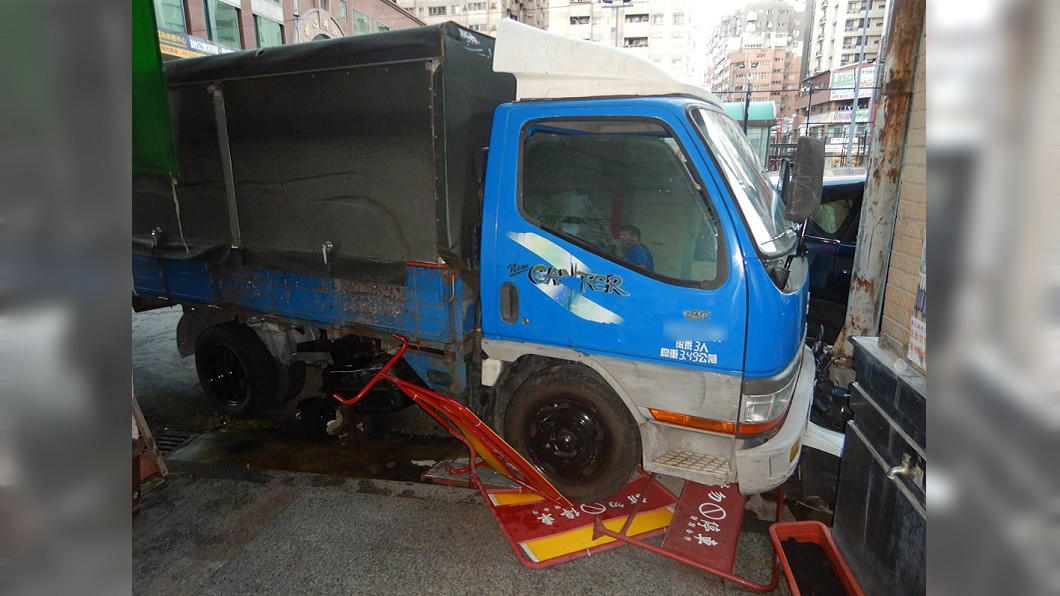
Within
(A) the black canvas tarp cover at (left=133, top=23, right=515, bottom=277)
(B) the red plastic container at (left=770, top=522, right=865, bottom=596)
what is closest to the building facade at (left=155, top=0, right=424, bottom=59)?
(A) the black canvas tarp cover at (left=133, top=23, right=515, bottom=277)

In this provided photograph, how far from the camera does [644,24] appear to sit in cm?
7369

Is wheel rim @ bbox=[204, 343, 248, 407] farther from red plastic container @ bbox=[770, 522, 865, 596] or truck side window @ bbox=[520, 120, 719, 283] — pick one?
red plastic container @ bbox=[770, 522, 865, 596]

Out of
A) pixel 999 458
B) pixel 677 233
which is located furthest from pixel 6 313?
pixel 677 233

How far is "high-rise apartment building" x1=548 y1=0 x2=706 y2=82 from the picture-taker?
2849 inches

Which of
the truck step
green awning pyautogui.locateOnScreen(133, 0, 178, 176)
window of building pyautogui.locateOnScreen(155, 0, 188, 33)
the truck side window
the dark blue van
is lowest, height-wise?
the truck step

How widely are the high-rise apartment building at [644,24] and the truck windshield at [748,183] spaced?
75.9 m

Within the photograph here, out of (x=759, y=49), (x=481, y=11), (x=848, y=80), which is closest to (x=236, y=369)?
(x=848, y=80)

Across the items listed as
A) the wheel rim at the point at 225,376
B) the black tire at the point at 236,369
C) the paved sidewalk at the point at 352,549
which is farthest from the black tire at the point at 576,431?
the wheel rim at the point at 225,376

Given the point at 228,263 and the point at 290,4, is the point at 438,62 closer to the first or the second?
the point at 228,263

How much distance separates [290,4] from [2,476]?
29.7 meters

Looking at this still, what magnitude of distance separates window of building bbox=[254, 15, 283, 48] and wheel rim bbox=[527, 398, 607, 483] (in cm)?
2407

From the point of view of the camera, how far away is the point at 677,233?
3.05 metres

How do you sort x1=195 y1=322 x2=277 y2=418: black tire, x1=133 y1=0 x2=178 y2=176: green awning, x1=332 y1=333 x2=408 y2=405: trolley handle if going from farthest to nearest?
x1=195 y1=322 x2=277 y2=418: black tire
x1=332 y1=333 x2=408 y2=405: trolley handle
x1=133 y1=0 x2=178 y2=176: green awning

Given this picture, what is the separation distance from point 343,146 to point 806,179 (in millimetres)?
2836
